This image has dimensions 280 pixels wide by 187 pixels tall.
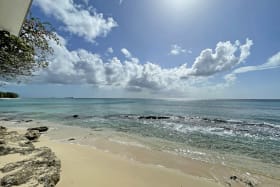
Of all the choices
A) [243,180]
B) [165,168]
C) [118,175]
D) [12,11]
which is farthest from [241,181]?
[12,11]

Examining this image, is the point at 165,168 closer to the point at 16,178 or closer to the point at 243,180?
the point at 243,180

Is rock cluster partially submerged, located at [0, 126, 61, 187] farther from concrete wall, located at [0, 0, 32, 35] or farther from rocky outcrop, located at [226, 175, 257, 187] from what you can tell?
rocky outcrop, located at [226, 175, 257, 187]

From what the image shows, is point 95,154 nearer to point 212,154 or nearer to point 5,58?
point 5,58

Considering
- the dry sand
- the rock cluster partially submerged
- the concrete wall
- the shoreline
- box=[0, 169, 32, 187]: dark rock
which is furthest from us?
the shoreline

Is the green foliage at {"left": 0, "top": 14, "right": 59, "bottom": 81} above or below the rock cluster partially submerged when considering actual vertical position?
above

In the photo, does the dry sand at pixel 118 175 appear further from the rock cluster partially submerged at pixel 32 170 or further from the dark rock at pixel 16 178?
the dark rock at pixel 16 178

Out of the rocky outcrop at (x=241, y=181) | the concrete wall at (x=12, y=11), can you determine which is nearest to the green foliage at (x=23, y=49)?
the concrete wall at (x=12, y=11)

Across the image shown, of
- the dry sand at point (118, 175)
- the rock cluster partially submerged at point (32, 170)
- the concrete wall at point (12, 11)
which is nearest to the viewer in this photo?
the concrete wall at point (12, 11)

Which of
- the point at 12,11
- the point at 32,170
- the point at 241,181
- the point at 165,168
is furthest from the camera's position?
the point at 165,168

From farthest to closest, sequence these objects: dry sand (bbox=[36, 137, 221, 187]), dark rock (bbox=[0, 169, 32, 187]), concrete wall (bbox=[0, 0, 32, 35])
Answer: dry sand (bbox=[36, 137, 221, 187]), dark rock (bbox=[0, 169, 32, 187]), concrete wall (bbox=[0, 0, 32, 35])

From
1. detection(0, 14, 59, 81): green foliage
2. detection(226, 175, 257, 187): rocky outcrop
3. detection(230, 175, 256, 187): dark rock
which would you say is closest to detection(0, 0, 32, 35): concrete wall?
detection(0, 14, 59, 81): green foliage

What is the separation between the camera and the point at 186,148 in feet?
31.5

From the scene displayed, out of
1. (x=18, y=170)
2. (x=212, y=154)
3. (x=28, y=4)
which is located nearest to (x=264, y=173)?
(x=212, y=154)

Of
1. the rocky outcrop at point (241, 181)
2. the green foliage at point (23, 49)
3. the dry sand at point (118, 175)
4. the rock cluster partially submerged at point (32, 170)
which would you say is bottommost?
the rocky outcrop at point (241, 181)
